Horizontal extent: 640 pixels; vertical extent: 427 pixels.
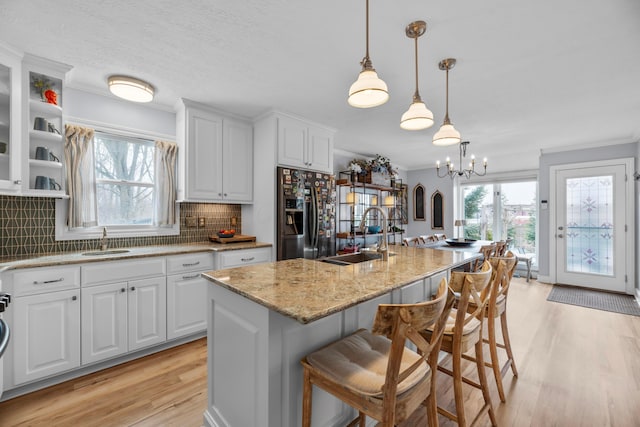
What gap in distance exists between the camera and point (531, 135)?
160 inches

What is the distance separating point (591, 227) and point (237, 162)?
5.77m

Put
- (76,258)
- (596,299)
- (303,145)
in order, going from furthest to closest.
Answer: (596,299) → (303,145) → (76,258)

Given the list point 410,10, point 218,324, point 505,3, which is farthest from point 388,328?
point 505,3

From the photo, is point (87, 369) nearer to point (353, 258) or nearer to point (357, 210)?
point (353, 258)

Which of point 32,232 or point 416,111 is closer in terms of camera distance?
point 416,111

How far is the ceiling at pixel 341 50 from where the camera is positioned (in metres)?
1.64

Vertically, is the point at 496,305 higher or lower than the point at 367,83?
lower

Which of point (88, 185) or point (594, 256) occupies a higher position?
point (88, 185)

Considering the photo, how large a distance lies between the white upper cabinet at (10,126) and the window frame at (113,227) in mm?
387

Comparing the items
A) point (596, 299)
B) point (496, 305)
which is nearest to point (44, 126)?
point (496, 305)

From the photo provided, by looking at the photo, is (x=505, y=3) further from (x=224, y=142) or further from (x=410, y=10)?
(x=224, y=142)

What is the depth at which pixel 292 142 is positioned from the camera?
3.40m

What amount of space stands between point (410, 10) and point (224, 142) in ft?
7.82

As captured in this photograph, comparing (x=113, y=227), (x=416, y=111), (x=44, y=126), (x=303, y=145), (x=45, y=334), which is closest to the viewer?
(x=416, y=111)
